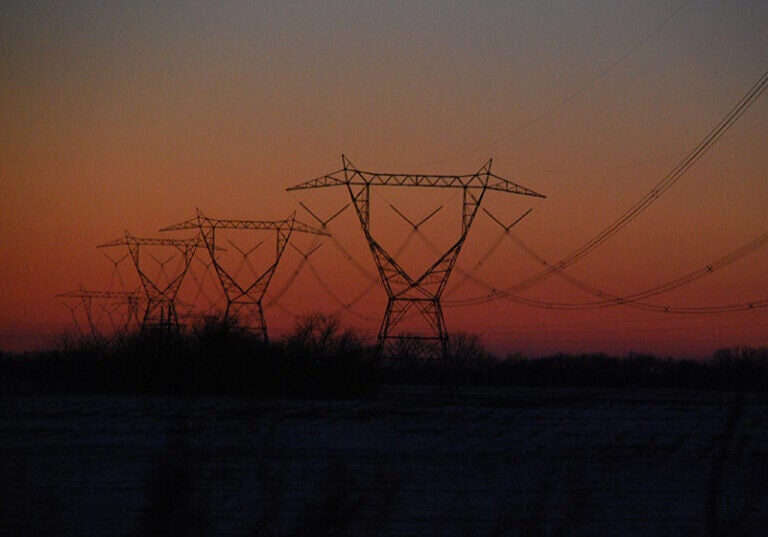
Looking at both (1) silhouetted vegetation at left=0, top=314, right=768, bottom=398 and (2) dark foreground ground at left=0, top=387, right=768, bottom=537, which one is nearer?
(2) dark foreground ground at left=0, top=387, right=768, bottom=537

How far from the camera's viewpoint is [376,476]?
17.0 meters

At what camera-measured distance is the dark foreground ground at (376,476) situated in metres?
11.7

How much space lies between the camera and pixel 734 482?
16781 mm

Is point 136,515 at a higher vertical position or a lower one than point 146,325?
lower

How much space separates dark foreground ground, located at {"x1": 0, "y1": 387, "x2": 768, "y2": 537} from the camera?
11688mm

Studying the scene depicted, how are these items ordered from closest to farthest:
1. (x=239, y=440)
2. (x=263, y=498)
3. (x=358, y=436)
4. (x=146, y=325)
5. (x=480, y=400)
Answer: (x=263, y=498) < (x=239, y=440) < (x=358, y=436) < (x=480, y=400) < (x=146, y=325)

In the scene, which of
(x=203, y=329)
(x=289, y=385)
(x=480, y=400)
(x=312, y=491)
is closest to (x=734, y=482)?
(x=312, y=491)

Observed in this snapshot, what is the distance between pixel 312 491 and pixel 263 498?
961mm

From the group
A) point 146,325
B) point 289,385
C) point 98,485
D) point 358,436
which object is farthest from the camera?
point 146,325

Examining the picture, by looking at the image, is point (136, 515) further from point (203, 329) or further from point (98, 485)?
point (203, 329)

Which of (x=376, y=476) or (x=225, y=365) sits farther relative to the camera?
(x=225, y=365)

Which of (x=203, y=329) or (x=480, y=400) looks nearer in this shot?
(x=480, y=400)

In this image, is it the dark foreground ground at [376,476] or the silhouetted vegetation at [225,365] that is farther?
the silhouetted vegetation at [225,365]

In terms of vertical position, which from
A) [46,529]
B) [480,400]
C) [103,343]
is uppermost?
[103,343]
